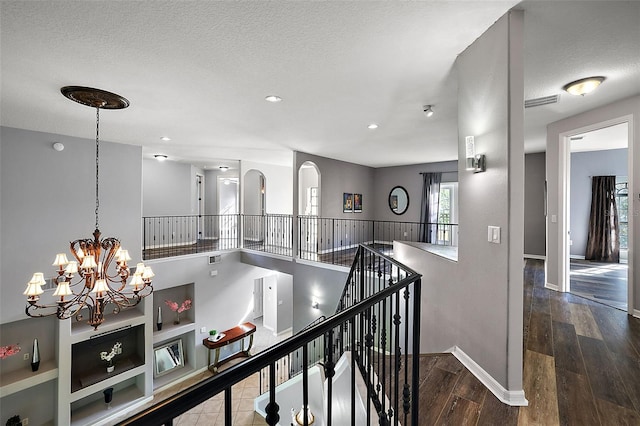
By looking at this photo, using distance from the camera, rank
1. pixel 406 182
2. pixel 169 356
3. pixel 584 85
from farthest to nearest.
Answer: pixel 406 182, pixel 169 356, pixel 584 85

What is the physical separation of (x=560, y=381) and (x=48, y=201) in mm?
7113

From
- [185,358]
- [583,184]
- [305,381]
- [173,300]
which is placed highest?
[583,184]

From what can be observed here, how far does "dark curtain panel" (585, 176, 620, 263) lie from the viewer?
6262mm

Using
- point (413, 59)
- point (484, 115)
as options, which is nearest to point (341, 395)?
point (484, 115)

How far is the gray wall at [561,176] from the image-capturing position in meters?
3.21

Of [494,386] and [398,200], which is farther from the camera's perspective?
[398,200]

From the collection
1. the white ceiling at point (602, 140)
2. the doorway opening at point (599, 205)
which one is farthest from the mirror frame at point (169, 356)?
the white ceiling at point (602, 140)

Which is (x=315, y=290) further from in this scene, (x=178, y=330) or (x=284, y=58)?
(x=284, y=58)

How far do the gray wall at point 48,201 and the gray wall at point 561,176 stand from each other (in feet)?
25.0

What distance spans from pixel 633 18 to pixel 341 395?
154 inches

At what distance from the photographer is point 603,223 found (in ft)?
20.8

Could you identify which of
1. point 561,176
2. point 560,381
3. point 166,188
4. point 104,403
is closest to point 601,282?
point 561,176

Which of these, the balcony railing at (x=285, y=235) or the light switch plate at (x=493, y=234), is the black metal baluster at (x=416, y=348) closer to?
the light switch plate at (x=493, y=234)

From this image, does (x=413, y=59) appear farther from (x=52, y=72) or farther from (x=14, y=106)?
(x=14, y=106)
